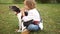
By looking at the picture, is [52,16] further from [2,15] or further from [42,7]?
[2,15]

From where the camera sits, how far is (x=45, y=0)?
5094 millimetres

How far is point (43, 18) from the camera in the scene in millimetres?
5059

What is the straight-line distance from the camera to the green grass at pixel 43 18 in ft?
16.5

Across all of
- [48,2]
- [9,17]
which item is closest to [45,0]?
[48,2]

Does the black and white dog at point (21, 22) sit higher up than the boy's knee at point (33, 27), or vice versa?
the black and white dog at point (21, 22)

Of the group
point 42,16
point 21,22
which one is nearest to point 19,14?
point 21,22

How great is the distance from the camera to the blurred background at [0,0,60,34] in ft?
16.5

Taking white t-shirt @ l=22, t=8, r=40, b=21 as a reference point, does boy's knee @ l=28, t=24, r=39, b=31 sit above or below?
below

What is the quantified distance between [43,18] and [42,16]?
0.06 ft

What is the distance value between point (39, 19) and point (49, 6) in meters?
0.16

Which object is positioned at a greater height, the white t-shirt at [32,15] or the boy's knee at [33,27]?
the white t-shirt at [32,15]

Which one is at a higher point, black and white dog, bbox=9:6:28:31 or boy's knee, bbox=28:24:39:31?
black and white dog, bbox=9:6:28:31

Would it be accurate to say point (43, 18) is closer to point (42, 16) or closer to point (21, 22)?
point (42, 16)

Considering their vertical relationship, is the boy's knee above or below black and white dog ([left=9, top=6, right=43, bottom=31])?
below
